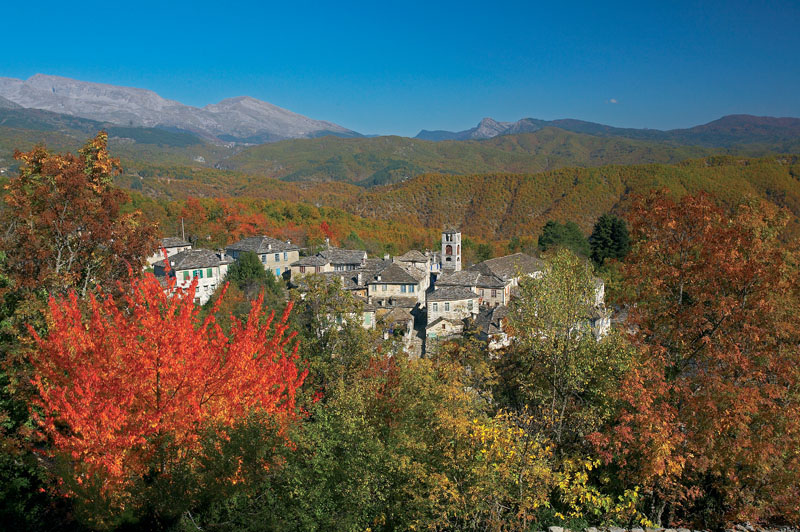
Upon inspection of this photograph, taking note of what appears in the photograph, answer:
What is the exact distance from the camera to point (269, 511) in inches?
371

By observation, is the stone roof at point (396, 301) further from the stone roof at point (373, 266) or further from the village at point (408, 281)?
the stone roof at point (373, 266)

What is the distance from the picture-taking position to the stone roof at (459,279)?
148 ft

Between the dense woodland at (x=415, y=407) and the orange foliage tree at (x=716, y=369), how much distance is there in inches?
2.1

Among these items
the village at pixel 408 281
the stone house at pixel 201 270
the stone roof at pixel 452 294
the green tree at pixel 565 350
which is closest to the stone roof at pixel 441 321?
the village at pixel 408 281

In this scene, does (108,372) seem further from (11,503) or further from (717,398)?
(717,398)

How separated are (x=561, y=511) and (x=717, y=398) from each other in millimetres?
4650

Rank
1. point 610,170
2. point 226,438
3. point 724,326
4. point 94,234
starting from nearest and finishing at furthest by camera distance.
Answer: point 226,438, point 724,326, point 94,234, point 610,170

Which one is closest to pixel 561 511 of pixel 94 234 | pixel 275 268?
pixel 94 234

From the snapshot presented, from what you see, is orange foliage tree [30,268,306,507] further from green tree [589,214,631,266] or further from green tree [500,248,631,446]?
green tree [589,214,631,266]

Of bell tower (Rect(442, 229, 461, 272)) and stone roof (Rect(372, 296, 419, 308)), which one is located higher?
bell tower (Rect(442, 229, 461, 272))

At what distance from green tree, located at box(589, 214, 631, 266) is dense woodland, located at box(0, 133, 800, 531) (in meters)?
56.8

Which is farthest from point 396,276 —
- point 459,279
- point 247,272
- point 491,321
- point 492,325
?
point 492,325

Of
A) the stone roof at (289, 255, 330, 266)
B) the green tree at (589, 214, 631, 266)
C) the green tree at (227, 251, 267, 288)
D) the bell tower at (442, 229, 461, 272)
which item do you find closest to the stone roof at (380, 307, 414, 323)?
the green tree at (227, 251, 267, 288)

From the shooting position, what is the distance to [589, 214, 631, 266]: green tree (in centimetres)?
6694
